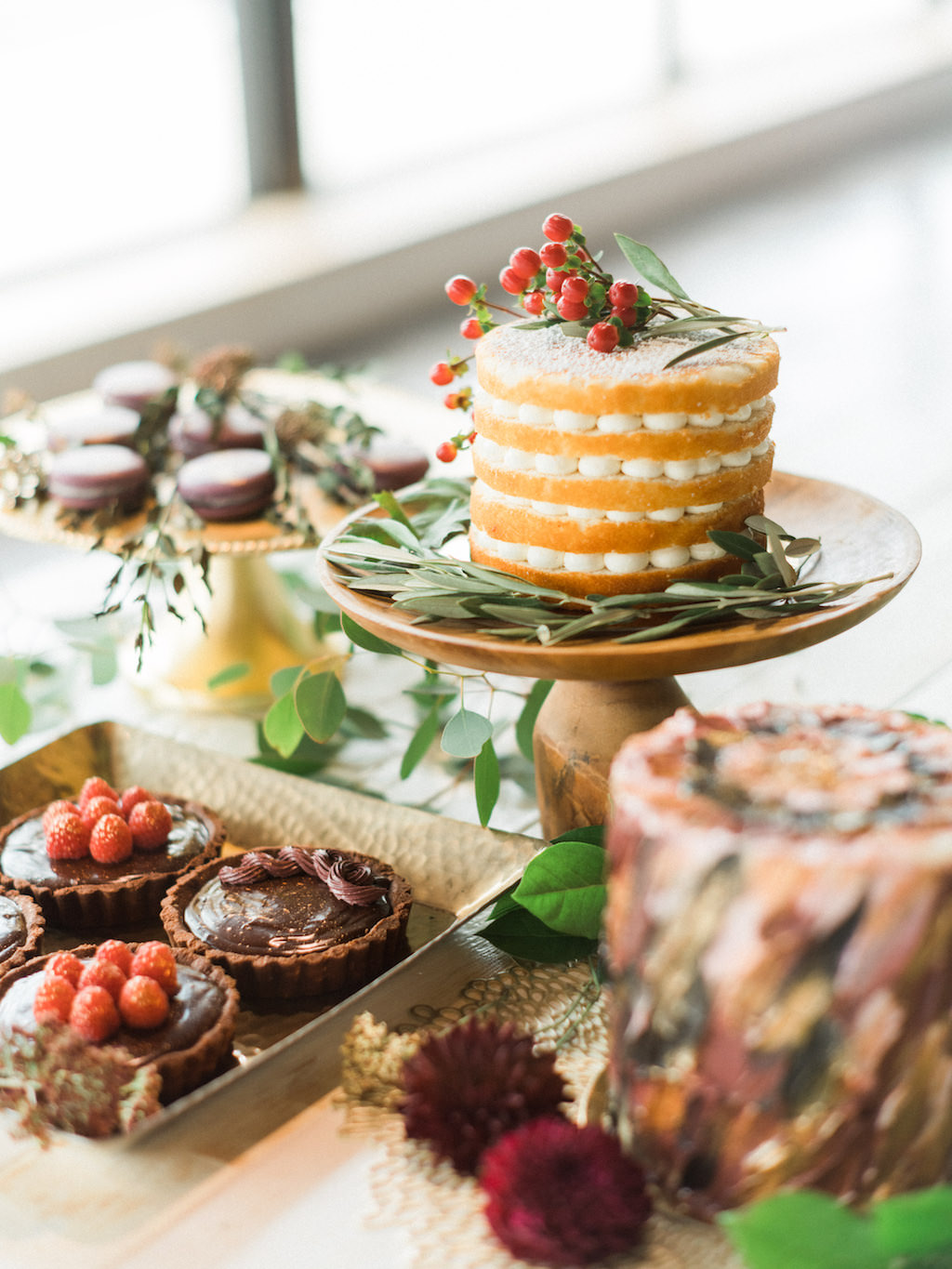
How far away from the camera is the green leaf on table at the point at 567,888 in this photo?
3.00 ft

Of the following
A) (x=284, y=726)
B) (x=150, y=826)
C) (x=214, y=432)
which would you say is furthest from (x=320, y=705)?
(x=214, y=432)

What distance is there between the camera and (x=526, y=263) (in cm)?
102

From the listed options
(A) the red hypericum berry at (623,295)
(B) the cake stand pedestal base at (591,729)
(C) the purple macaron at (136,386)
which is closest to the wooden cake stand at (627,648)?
(B) the cake stand pedestal base at (591,729)

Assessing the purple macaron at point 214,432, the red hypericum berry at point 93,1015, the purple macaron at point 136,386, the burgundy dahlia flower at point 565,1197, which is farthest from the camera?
the purple macaron at point 136,386

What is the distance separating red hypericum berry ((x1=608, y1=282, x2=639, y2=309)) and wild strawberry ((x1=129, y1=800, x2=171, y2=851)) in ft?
1.75

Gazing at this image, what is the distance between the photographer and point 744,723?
74cm

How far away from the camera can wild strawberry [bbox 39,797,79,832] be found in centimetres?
115

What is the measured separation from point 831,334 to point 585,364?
2679 mm

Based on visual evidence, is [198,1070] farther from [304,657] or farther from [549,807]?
[304,657]

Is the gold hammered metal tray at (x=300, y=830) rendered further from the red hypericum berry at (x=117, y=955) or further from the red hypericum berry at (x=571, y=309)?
the red hypericum berry at (x=571, y=309)

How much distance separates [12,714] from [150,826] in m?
0.27

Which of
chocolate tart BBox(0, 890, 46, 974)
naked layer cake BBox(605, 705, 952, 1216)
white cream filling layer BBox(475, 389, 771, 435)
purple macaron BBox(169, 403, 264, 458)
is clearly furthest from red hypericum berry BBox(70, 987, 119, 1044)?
purple macaron BBox(169, 403, 264, 458)

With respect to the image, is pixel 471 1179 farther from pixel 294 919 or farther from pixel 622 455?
pixel 622 455

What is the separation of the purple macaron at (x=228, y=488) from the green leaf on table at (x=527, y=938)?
655mm
